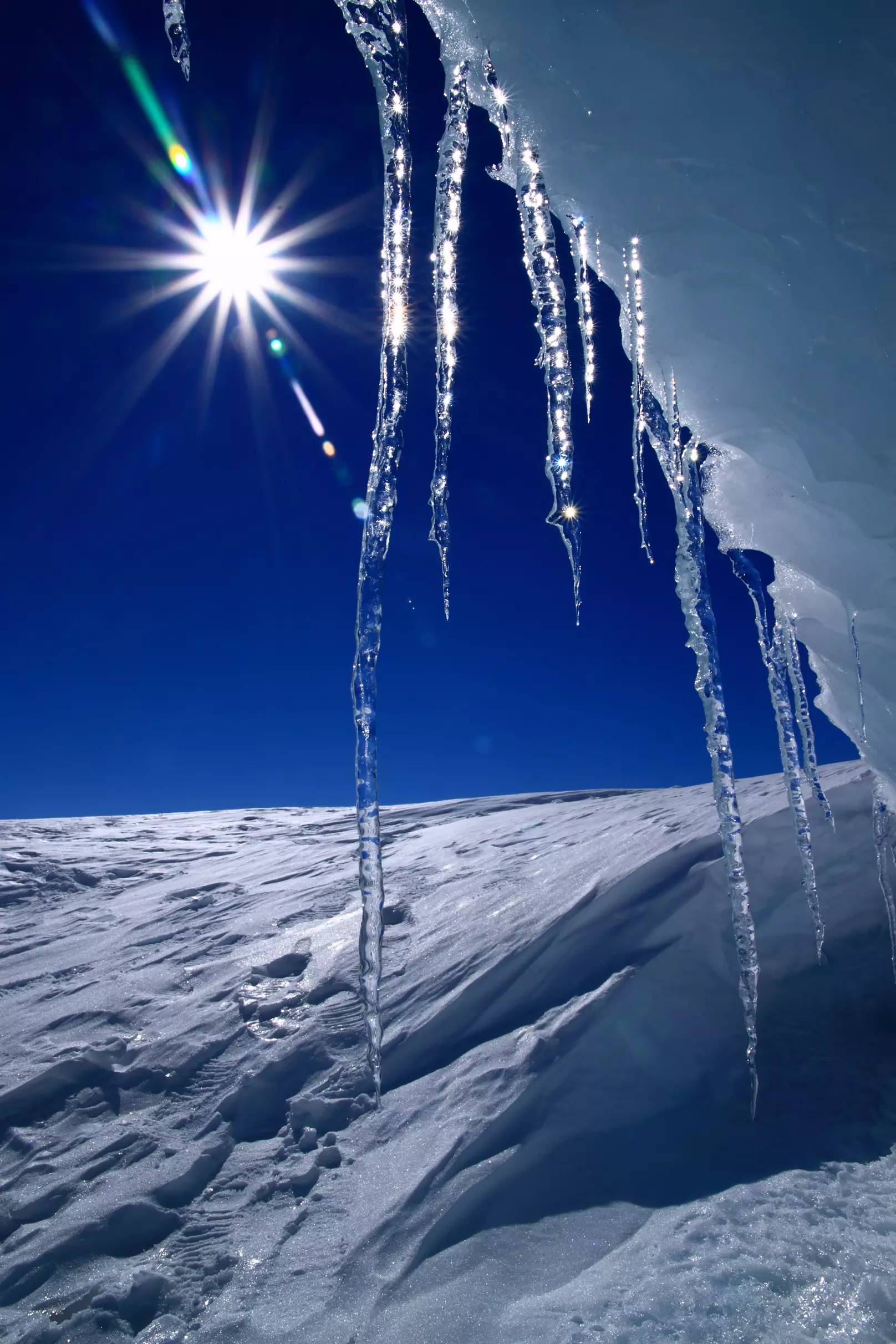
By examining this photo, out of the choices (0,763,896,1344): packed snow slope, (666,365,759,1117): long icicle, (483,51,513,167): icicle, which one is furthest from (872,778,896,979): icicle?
(483,51,513,167): icicle

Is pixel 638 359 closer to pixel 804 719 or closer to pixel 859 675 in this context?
pixel 859 675

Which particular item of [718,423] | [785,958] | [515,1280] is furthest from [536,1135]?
[718,423]

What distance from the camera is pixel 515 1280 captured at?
2.23 meters

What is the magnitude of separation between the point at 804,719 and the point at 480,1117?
12.1ft

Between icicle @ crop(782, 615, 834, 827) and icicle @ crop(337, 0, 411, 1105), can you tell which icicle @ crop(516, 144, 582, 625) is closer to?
icicle @ crop(337, 0, 411, 1105)

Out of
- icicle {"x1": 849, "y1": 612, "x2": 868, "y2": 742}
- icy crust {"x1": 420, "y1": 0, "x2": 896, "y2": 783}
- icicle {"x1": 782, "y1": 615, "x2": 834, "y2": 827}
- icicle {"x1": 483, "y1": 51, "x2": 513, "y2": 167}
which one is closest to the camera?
icy crust {"x1": 420, "y1": 0, "x2": 896, "y2": 783}

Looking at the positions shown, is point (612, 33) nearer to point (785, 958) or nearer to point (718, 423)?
point (718, 423)

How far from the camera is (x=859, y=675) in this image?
3215 millimetres

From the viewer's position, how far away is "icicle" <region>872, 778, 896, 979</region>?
445cm

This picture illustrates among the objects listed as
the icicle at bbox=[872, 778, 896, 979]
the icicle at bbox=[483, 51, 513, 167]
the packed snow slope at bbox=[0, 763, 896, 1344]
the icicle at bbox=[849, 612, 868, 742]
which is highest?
the icicle at bbox=[483, 51, 513, 167]

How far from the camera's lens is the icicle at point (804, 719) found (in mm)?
4438

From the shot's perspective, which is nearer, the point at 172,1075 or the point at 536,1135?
the point at 536,1135

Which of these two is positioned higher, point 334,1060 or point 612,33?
point 612,33

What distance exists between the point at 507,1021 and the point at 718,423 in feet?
10.5
